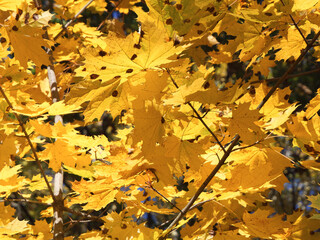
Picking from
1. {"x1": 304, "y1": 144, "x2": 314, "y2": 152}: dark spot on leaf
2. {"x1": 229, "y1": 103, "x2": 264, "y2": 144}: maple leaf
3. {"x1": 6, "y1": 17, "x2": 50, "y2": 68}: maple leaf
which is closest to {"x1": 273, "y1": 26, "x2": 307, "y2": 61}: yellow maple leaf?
{"x1": 304, "y1": 144, "x2": 314, "y2": 152}: dark spot on leaf

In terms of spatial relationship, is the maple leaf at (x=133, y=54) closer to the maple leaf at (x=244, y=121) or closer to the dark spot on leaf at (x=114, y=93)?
the dark spot on leaf at (x=114, y=93)

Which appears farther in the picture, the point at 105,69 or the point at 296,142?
the point at 296,142

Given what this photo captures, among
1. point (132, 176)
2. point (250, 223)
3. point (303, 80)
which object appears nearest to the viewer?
point (132, 176)

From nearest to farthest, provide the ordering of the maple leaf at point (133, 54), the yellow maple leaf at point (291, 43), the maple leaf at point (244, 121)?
the maple leaf at point (133, 54) < the maple leaf at point (244, 121) < the yellow maple leaf at point (291, 43)

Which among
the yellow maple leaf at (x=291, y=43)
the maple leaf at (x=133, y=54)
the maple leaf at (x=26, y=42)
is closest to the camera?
the maple leaf at (x=133, y=54)

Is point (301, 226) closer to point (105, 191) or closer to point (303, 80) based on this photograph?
point (105, 191)

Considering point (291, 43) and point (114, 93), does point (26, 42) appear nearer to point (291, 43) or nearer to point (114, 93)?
point (114, 93)

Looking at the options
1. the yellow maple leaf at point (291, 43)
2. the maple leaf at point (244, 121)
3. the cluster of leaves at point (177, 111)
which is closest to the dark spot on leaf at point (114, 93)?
the cluster of leaves at point (177, 111)

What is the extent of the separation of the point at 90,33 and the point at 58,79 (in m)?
0.41

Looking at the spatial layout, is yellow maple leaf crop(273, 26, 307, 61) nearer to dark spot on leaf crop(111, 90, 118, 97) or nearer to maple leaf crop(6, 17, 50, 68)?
dark spot on leaf crop(111, 90, 118, 97)

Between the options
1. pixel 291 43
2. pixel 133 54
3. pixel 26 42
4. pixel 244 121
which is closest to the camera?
pixel 133 54

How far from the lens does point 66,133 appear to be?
60.6 inches

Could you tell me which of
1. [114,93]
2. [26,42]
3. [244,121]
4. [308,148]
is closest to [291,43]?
[308,148]

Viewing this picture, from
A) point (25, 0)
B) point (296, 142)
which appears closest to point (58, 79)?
point (25, 0)
